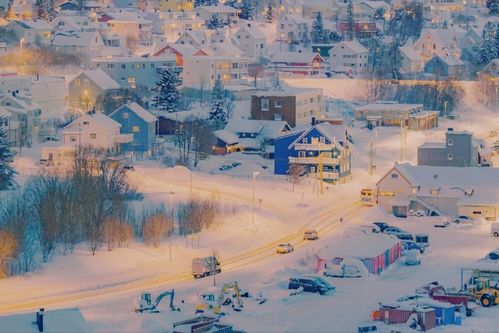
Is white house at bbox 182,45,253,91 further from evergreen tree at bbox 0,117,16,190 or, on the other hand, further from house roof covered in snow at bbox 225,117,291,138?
evergreen tree at bbox 0,117,16,190

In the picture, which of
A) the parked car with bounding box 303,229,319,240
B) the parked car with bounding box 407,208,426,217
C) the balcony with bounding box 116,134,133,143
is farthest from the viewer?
the balcony with bounding box 116,134,133,143

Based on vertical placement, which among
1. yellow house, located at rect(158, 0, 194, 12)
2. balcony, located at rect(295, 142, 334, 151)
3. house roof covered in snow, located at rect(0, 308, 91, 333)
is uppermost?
yellow house, located at rect(158, 0, 194, 12)

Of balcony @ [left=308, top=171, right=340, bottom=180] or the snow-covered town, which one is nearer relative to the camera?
the snow-covered town

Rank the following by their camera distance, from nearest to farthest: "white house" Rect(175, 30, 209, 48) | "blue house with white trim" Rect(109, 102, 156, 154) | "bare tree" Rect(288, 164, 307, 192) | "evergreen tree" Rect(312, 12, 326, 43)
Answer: "bare tree" Rect(288, 164, 307, 192), "blue house with white trim" Rect(109, 102, 156, 154), "white house" Rect(175, 30, 209, 48), "evergreen tree" Rect(312, 12, 326, 43)

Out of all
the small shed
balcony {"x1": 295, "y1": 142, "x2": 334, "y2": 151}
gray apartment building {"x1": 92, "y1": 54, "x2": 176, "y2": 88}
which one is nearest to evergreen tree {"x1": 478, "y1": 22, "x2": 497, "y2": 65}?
gray apartment building {"x1": 92, "y1": 54, "x2": 176, "y2": 88}

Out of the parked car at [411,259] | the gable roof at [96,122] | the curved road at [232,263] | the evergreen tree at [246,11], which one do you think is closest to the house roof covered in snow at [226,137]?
the gable roof at [96,122]

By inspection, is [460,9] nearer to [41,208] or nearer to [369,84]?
[369,84]
